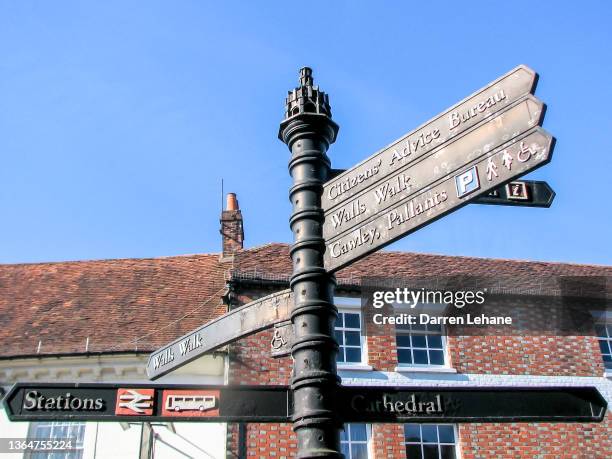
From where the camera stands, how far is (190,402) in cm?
379

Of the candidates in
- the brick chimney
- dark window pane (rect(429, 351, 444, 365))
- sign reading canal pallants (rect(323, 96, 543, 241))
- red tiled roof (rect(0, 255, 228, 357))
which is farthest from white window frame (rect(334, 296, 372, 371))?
sign reading canal pallants (rect(323, 96, 543, 241))

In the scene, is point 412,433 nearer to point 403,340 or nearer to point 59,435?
point 403,340

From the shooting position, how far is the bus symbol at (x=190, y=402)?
377cm

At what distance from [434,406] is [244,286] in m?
10.5

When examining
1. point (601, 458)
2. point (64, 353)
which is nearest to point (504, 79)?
point (64, 353)

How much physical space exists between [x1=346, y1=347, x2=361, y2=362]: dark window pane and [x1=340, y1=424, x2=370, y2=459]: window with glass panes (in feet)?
4.47

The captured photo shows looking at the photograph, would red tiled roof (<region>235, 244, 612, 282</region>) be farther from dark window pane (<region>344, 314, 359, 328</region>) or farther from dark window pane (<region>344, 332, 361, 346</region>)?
dark window pane (<region>344, 332, 361, 346</region>)

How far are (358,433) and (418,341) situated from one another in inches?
96.4

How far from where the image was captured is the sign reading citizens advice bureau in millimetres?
3264

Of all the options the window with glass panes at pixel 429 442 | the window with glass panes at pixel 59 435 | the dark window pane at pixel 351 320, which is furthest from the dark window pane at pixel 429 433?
the window with glass panes at pixel 59 435

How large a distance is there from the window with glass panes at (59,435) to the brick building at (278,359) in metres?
0.24

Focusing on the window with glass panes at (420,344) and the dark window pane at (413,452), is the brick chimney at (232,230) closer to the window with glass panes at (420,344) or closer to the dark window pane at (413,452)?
the window with glass panes at (420,344)

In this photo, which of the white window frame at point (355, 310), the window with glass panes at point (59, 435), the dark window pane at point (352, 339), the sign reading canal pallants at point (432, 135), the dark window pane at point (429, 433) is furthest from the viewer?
the dark window pane at point (352, 339)

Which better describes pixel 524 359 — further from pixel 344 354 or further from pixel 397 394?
pixel 397 394
